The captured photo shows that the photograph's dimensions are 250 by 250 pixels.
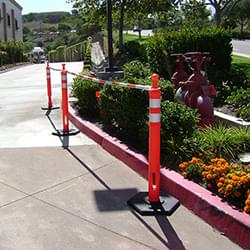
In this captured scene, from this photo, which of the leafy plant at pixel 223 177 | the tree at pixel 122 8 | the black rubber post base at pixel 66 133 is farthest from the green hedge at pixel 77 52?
the leafy plant at pixel 223 177

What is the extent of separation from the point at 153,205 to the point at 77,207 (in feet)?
2.58

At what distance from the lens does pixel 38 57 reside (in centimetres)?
5928

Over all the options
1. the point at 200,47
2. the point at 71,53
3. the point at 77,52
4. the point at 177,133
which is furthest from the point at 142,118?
the point at 71,53

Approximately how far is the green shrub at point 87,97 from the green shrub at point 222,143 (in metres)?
3.00

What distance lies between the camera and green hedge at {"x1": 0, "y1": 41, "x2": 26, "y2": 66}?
37.7m

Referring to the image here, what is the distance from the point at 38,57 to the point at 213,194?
56968 mm

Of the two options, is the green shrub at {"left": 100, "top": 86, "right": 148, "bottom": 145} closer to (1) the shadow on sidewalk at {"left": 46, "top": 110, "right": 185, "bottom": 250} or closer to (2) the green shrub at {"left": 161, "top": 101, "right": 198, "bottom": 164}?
(2) the green shrub at {"left": 161, "top": 101, "right": 198, "bottom": 164}

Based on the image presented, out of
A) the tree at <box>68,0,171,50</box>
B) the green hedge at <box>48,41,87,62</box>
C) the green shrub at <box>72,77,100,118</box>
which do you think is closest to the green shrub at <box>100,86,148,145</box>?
the green shrub at <box>72,77,100,118</box>

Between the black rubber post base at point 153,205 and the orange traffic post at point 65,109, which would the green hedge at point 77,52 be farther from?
the black rubber post base at point 153,205

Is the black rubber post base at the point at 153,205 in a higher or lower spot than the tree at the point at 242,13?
lower

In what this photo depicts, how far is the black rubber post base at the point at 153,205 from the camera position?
4.49 m

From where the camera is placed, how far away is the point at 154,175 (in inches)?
181

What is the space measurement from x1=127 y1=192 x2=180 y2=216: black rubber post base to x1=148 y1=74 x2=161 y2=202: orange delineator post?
0.22 ft

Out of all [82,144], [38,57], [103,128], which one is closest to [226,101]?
[103,128]
